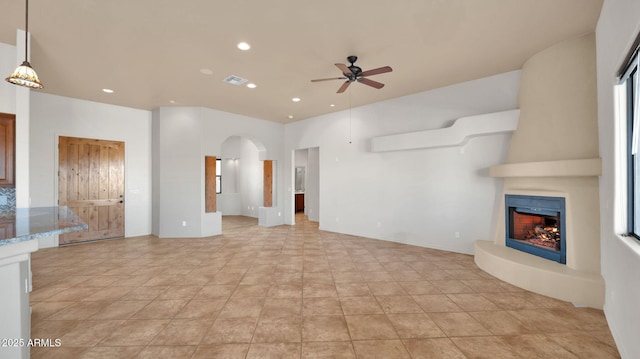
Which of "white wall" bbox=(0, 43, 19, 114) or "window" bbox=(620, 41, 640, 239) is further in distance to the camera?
→ "white wall" bbox=(0, 43, 19, 114)

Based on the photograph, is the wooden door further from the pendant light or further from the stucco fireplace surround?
the stucco fireplace surround

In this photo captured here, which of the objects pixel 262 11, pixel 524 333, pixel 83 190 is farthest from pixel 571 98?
pixel 83 190

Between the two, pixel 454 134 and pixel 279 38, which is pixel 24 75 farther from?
pixel 454 134

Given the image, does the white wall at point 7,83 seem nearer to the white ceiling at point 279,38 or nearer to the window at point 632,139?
the white ceiling at point 279,38

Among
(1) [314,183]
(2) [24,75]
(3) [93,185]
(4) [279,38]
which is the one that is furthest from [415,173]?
(3) [93,185]

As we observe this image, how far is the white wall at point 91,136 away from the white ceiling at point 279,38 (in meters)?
0.94

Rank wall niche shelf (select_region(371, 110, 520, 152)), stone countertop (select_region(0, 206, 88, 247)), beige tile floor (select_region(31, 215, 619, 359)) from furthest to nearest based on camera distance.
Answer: wall niche shelf (select_region(371, 110, 520, 152)) < beige tile floor (select_region(31, 215, 619, 359)) < stone countertop (select_region(0, 206, 88, 247))

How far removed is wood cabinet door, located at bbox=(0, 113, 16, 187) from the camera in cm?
327

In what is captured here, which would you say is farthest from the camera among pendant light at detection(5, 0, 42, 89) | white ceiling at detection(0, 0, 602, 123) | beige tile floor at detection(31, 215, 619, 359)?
white ceiling at detection(0, 0, 602, 123)

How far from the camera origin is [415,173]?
5703 millimetres

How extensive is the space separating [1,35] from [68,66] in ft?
3.42

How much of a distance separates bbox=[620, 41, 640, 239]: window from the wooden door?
28.7 ft

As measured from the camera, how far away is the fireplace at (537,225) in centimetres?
349

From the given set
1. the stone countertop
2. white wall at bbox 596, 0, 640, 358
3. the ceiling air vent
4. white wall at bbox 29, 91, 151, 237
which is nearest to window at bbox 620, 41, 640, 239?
white wall at bbox 596, 0, 640, 358
